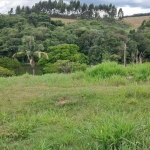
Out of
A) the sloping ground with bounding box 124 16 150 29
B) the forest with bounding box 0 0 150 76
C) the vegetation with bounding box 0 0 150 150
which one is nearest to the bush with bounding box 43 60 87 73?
the forest with bounding box 0 0 150 76

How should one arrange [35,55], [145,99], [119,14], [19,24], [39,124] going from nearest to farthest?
[39,124], [145,99], [35,55], [19,24], [119,14]

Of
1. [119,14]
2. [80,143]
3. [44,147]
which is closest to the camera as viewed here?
[44,147]

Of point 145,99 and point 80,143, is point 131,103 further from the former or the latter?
point 80,143

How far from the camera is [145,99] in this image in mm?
4391

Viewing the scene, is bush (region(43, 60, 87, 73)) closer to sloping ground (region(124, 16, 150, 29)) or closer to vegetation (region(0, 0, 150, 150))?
vegetation (region(0, 0, 150, 150))

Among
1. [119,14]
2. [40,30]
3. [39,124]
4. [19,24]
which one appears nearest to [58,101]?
[39,124]

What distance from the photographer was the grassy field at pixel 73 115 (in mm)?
2615

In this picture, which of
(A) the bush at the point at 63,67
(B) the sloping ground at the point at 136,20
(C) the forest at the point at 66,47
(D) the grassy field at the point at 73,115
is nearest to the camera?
(D) the grassy field at the point at 73,115

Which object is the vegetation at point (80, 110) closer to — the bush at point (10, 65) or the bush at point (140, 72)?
the bush at point (140, 72)

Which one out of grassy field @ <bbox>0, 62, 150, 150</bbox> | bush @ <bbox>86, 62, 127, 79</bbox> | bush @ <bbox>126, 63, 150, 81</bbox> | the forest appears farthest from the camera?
the forest

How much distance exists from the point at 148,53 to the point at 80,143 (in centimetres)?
3923

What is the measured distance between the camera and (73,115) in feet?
12.7

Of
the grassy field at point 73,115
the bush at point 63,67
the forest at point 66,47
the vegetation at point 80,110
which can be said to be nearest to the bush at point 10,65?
the forest at point 66,47

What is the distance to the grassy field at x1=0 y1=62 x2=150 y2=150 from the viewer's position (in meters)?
2.62
